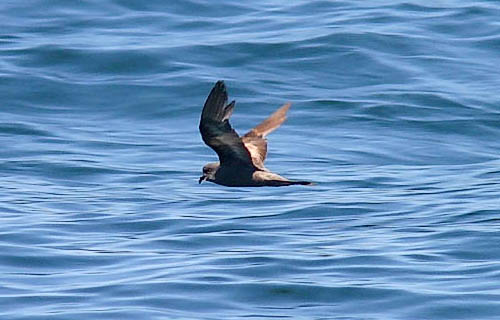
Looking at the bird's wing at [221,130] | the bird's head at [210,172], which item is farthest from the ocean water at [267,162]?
the bird's wing at [221,130]

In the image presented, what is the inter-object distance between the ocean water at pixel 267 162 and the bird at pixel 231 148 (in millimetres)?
1027

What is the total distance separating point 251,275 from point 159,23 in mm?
10928

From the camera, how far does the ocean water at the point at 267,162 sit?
12.2 meters

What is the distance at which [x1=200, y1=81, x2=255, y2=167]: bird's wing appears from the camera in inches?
418

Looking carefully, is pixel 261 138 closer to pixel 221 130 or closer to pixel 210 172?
pixel 210 172

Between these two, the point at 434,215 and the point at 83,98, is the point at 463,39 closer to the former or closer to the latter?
the point at 83,98

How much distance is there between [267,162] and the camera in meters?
17.7

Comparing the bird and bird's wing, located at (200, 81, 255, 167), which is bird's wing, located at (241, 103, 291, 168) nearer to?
the bird

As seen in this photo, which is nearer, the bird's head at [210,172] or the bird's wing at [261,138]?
the bird's head at [210,172]

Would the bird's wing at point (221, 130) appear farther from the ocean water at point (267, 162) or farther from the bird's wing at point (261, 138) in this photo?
the ocean water at point (267, 162)

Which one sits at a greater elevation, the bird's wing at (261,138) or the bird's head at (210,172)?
the bird's wing at (261,138)

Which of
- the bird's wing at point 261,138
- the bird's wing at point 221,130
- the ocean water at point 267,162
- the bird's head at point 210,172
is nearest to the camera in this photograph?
the bird's wing at point 221,130

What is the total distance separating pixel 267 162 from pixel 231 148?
6.41m

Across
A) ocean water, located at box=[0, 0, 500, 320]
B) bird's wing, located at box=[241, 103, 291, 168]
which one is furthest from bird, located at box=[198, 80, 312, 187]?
ocean water, located at box=[0, 0, 500, 320]
